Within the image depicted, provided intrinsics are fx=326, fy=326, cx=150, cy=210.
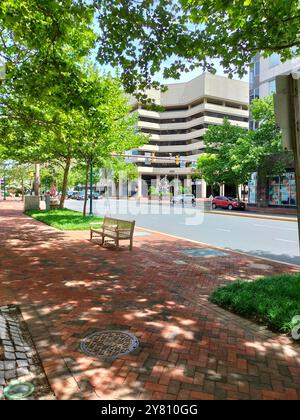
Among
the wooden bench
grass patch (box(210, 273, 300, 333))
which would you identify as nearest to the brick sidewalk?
grass patch (box(210, 273, 300, 333))

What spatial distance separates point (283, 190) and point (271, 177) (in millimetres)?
1827

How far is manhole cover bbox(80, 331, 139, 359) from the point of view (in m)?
3.88

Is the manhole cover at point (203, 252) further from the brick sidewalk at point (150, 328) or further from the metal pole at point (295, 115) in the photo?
the metal pole at point (295, 115)

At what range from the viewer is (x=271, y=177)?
109 ft

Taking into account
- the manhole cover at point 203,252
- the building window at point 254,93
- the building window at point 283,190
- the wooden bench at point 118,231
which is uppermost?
the building window at point 254,93

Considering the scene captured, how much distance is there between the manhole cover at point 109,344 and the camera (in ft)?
12.7

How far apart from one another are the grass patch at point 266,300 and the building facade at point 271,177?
86.6 feet

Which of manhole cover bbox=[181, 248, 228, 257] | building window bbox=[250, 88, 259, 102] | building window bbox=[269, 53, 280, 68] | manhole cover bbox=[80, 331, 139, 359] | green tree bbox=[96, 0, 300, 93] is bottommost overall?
manhole cover bbox=[80, 331, 139, 359]

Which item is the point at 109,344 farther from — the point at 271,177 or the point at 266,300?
the point at 271,177

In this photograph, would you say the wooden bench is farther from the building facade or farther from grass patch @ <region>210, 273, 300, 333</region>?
the building facade

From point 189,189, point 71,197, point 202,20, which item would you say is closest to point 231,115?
point 189,189

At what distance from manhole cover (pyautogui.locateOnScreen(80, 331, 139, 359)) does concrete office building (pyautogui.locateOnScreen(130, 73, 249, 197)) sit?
66.4 meters

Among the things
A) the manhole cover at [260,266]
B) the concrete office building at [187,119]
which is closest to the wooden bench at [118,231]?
the manhole cover at [260,266]
